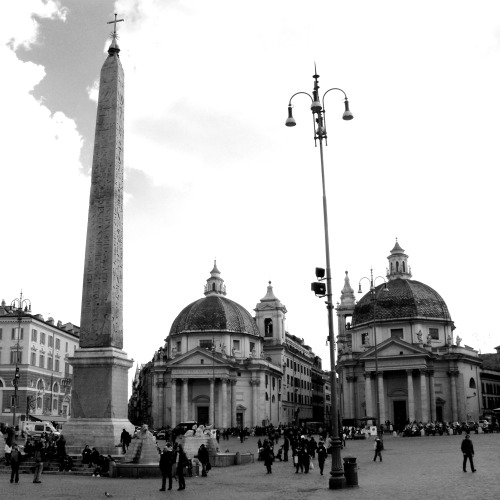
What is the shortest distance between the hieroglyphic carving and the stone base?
9.40ft

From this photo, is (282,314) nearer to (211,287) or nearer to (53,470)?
(211,287)

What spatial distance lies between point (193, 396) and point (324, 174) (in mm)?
62086

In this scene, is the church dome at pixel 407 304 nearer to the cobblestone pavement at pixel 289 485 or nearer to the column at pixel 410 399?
the column at pixel 410 399

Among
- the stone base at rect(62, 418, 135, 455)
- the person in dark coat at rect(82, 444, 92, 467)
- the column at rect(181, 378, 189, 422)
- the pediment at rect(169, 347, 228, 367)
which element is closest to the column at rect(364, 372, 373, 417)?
the pediment at rect(169, 347, 228, 367)

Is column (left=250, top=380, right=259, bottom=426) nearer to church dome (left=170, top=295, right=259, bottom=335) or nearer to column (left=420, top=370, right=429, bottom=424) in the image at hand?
church dome (left=170, top=295, right=259, bottom=335)

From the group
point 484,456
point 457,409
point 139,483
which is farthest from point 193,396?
point 139,483

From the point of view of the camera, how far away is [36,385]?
6888 centimetres

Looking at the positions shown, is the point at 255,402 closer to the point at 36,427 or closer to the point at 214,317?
the point at 214,317

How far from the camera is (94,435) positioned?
25.9 metres

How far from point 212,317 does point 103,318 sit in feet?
189

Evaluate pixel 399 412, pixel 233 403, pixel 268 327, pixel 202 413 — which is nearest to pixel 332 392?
pixel 399 412

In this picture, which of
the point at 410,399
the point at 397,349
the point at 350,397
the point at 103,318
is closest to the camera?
the point at 103,318

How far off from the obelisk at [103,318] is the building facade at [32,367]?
3738 cm

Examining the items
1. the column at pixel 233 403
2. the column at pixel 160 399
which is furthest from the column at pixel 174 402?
the column at pixel 233 403
